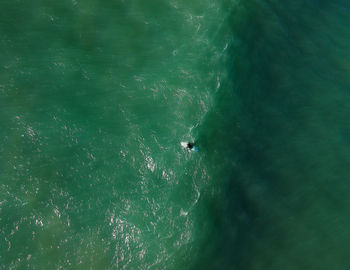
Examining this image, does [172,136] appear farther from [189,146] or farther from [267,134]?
[267,134]

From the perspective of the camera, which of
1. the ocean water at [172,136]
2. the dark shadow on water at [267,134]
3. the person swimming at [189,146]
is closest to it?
→ the ocean water at [172,136]

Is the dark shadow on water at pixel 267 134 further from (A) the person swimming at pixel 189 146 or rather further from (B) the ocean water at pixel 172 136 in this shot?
(A) the person swimming at pixel 189 146

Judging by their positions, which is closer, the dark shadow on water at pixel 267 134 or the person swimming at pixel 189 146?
the dark shadow on water at pixel 267 134

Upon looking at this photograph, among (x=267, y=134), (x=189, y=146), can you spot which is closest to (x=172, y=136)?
(x=189, y=146)

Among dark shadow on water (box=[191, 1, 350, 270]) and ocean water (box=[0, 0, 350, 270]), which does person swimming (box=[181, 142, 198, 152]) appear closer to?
ocean water (box=[0, 0, 350, 270])

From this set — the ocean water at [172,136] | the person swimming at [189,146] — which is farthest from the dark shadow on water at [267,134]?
the person swimming at [189,146]

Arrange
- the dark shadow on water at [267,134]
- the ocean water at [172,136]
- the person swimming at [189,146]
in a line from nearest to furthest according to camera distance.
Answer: the ocean water at [172,136] < the dark shadow on water at [267,134] < the person swimming at [189,146]

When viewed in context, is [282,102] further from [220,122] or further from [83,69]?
[83,69]

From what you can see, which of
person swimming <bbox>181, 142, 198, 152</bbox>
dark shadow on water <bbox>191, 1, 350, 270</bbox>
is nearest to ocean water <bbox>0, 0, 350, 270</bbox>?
dark shadow on water <bbox>191, 1, 350, 270</bbox>

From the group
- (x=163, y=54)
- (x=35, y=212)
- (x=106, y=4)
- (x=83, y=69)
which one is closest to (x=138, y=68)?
(x=163, y=54)
